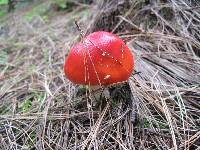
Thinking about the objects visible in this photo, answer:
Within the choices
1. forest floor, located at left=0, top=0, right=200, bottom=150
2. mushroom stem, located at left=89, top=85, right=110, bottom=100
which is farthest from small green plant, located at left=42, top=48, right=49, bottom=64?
mushroom stem, located at left=89, top=85, right=110, bottom=100

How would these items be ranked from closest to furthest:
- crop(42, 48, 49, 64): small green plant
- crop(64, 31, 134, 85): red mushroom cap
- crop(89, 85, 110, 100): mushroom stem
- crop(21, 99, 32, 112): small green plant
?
crop(64, 31, 134, 85): red mushroom cap, crop(89, 85, 110, 100): mushroom stem, crop(21, 99, 32, 112): small green plant, crop(42, 48, 49, 64): small green plant

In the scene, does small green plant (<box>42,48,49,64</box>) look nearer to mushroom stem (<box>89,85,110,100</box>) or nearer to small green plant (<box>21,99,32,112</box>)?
small green plant (<box>21,99,32,112</box>)

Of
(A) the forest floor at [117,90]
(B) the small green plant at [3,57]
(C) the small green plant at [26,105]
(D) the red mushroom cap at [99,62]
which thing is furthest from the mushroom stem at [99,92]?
(B) the small green plant at [3,57]

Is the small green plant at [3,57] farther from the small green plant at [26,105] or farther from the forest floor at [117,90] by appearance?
the small green plant at [26,105]

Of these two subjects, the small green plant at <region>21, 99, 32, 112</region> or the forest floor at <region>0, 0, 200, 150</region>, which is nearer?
the forest floor at <region>0, 0, 200, 150</region>

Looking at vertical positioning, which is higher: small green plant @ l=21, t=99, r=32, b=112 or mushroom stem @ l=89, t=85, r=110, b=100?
mushroom stem @ l=89, t=85, r=110, b=100

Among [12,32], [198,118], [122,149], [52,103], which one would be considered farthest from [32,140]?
[12,32]

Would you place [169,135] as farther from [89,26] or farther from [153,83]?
[89,26]

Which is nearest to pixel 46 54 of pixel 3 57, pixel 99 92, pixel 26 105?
pixel 3 57
